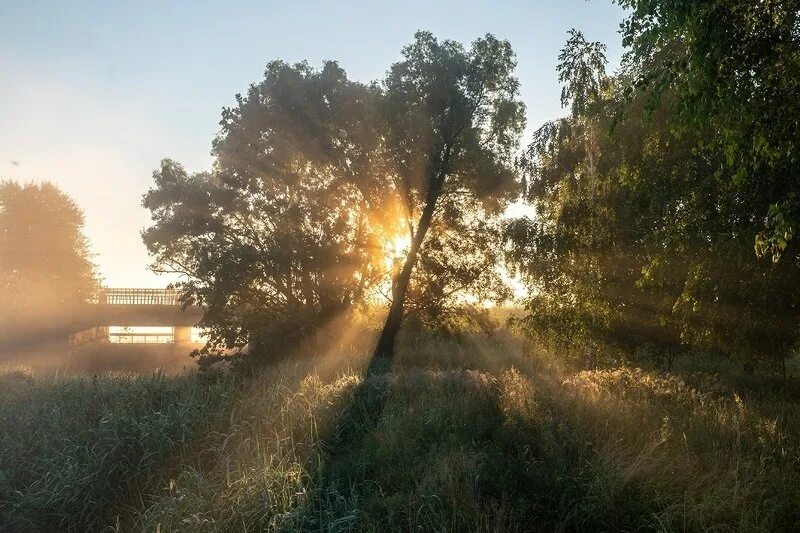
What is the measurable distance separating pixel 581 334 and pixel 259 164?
16.7 meters

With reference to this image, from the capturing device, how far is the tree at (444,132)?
2653 cm

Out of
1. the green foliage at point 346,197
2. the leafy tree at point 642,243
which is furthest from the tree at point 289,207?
the leafy tree at point 642,243

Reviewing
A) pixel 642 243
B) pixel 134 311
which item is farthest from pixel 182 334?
pixel 642 243

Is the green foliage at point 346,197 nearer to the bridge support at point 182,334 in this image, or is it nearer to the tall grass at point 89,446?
the tall grass at point 89,446

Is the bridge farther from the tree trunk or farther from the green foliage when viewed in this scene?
the tree trunk

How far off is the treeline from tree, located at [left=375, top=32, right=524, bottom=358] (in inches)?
2.6

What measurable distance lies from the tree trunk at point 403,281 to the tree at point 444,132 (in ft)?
0.14

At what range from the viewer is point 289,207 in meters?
27.4

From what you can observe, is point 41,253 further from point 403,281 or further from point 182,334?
point 403,281

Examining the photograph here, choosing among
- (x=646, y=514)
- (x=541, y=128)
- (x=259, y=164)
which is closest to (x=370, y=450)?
(x=646, y=514)

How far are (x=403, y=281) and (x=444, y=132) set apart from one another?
6.46 metres

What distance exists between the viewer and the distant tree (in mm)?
45500

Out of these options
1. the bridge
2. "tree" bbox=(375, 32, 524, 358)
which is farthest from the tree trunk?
the bridge

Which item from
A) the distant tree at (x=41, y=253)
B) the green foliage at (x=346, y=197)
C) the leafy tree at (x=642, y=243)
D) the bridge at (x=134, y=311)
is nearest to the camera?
the leafy tree at (x=642, y=243)
